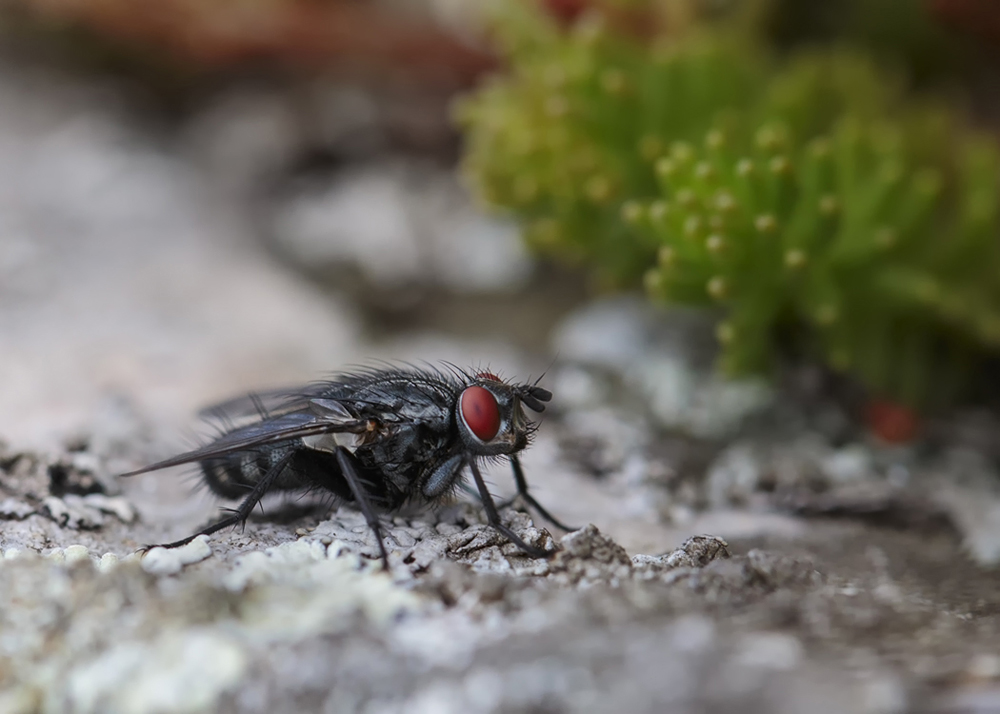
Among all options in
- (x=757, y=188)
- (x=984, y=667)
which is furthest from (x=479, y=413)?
(x=757, y=188)

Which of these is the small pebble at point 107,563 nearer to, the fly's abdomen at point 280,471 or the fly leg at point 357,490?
the fly's abdomen at point 280,471

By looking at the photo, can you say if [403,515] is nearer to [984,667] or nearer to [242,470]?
[242,470]

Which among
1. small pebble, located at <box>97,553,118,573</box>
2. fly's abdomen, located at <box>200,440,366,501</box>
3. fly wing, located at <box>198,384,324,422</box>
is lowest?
small pebble, located at <box>97,553,118,573</box>

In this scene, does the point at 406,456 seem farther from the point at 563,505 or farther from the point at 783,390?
the point at 783,390

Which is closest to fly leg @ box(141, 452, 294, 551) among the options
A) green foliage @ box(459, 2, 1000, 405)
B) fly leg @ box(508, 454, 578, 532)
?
fly leg @ box(508, 454, 578, 532)

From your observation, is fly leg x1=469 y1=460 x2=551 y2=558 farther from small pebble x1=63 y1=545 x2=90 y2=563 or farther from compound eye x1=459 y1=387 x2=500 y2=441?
small pebble x1=63 y1=545 x2=90 y2=563
